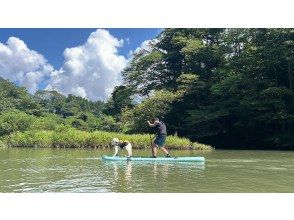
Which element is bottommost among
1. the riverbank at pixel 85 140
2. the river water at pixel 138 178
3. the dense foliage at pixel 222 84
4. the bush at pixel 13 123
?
the river water at pixel 138 178

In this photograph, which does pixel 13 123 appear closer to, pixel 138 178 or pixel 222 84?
pixel 222 84

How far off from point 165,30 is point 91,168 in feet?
78.3

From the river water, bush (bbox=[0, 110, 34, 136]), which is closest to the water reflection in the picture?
the river water

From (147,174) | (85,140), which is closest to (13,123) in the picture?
(85,140)

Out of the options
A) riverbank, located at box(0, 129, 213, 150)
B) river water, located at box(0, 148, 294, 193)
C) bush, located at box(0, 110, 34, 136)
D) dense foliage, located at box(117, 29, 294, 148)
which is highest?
dense foliage, located at box(117, 29, 294, 148)

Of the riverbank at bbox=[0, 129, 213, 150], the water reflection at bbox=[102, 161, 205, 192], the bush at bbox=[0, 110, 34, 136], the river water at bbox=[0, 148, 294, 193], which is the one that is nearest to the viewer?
the river water at bbox=[0, 148, 294, 193]

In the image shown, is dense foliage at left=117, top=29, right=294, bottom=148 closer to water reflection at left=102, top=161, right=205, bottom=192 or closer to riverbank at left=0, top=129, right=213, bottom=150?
riverbank at left=0, top=129, right=213, bottom=150

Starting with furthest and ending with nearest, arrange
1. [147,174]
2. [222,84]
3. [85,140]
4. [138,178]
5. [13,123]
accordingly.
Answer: [13,123]
[222,84]
[85,140]
[147,174]
[138,178]

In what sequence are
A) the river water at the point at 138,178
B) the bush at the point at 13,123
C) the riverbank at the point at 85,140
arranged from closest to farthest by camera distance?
1. the river water at the point at 138,178
2. the riverbank at the point at 85,140
3. the bush at the point at 13,123

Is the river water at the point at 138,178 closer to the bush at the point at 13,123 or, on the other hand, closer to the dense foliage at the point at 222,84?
the dense foliage at the point at 222,84

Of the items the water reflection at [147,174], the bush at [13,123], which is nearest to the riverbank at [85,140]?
the bush at [13,123]

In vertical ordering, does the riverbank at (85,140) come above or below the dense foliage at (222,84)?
below

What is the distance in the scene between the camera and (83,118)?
42.3 metres
